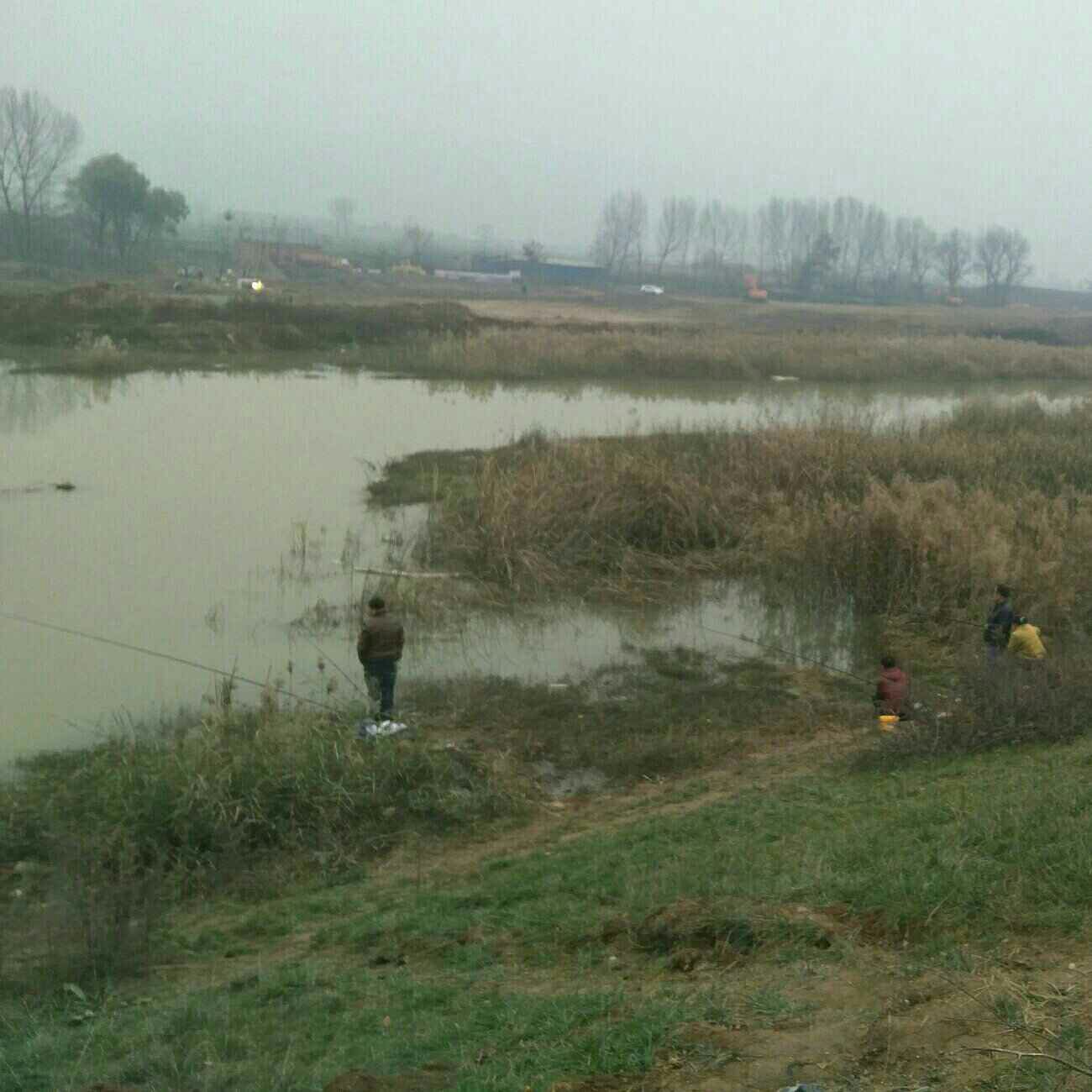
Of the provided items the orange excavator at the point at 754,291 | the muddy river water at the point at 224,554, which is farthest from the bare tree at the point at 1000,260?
the muddy river water at the point at 224,554

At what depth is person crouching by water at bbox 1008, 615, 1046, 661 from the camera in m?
12.0

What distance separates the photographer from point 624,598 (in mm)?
17203

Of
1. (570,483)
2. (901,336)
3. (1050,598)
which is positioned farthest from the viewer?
(901,336)

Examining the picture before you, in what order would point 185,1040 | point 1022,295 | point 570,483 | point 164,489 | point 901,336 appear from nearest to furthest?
point 185,1040
point 570,483
point 164,489
point 901,336
point 1022,295

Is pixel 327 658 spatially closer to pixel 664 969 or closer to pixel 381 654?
pixel 381 654

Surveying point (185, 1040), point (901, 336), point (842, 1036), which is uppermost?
point (901, 336)

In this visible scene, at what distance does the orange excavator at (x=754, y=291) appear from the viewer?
9398cm

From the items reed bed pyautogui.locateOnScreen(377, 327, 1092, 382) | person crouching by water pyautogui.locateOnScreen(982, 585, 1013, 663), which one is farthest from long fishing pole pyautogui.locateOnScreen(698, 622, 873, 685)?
reed bed pyautogui.locateOnScreen(377, 327, 1092, 382)

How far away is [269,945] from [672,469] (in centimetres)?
1364

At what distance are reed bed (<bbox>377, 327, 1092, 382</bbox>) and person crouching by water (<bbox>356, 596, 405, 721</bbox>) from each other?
30172 mm

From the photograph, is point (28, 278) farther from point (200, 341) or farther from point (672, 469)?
point (672, 469)

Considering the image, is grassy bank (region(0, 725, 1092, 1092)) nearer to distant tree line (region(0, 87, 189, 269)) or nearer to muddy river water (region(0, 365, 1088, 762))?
muddy river water (region(0, 365, 1088, 762))

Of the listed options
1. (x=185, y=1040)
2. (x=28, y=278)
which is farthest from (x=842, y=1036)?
(x=28, y=278)

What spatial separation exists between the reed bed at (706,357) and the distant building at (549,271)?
51539 millimetres
